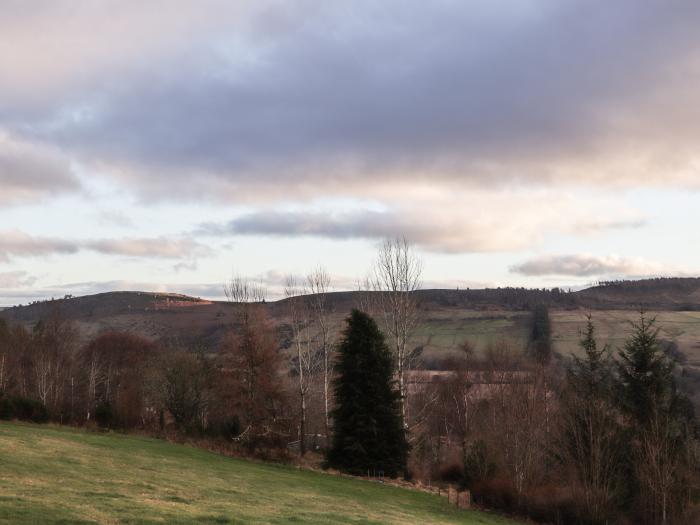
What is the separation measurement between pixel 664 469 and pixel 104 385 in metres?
83.7

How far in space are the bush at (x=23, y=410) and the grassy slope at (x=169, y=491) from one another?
8.89m

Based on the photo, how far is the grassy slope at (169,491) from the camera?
52.9 feet

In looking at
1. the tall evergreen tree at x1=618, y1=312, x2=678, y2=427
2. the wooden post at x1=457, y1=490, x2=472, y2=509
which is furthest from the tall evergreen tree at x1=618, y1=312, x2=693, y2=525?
the wooden post at x1=457, y1=490, x2=472, y2=509

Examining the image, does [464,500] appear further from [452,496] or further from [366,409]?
[366,409]

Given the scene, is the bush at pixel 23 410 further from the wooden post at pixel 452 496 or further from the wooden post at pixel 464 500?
the wooden post at pixel 464 500

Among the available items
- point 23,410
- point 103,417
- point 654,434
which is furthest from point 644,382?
point 23,410

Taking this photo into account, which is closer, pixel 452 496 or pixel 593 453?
pixel 593 453

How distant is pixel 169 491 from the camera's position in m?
21.5

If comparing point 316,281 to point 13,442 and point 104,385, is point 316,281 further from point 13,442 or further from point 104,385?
point 104,385

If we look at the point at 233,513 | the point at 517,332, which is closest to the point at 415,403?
the point at 233,513

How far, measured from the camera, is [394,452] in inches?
1539

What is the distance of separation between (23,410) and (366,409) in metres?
28.4

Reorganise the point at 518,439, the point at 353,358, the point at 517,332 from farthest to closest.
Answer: the point at 517,332 → the point at 353,358 → the point at 518,439

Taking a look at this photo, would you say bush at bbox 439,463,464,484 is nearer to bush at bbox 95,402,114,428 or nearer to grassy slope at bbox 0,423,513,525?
grassy slope at bbox 0,423,513,525
